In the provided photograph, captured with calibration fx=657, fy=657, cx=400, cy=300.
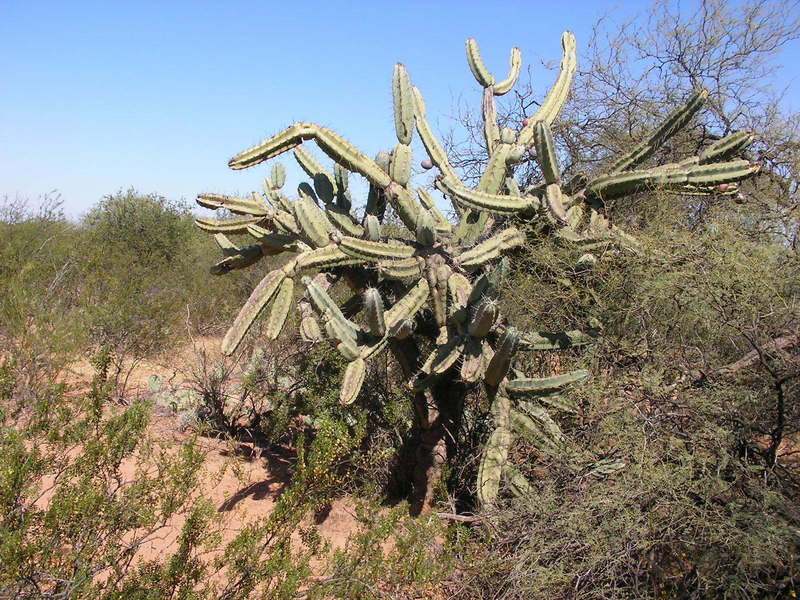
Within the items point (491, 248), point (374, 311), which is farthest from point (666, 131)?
point (374, 311)

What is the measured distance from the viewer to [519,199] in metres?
4.62

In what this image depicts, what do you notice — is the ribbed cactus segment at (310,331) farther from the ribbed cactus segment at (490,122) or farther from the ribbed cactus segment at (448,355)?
the ribbed cactus segment at (490,122)

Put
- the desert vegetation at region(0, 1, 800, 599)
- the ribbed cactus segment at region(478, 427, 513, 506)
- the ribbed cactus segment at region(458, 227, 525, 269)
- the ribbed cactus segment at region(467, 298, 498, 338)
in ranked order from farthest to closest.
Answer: the ribbed cactus segment at region(458, 227, 525, 269) < the ribbed cactus segment at region(478, 427, 513, 506) < the ribbed cactus segment at region(467, 298, 498, 338) < the desert vegetation at region(0, 1, 800, 599)

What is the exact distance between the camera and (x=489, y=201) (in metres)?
4.50

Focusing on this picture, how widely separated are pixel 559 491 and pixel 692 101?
2.64 m

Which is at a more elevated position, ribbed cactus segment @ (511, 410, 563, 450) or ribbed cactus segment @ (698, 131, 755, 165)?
ribbed cactus segment @ (698, 131, 755, 165)

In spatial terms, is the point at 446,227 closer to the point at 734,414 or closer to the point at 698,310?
the point at 698,310

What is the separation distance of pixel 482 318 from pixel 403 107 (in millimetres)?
1851

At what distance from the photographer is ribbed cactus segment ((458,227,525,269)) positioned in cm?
459

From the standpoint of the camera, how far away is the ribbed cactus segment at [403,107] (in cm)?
498

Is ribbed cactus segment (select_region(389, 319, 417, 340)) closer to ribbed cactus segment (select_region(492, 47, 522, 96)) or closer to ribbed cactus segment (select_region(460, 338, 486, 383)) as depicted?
ribbed cactus segment (select_region(460, 338, 486, 383))

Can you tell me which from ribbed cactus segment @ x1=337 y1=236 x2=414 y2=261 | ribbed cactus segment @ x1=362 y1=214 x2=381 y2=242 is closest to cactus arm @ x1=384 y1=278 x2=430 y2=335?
ribbed cactus segment @ x1=337 y1=236 x2=414 y2=261

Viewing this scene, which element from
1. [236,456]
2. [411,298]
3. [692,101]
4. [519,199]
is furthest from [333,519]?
[692,101]

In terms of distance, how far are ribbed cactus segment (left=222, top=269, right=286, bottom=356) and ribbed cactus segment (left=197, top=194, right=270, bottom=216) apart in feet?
2.68
